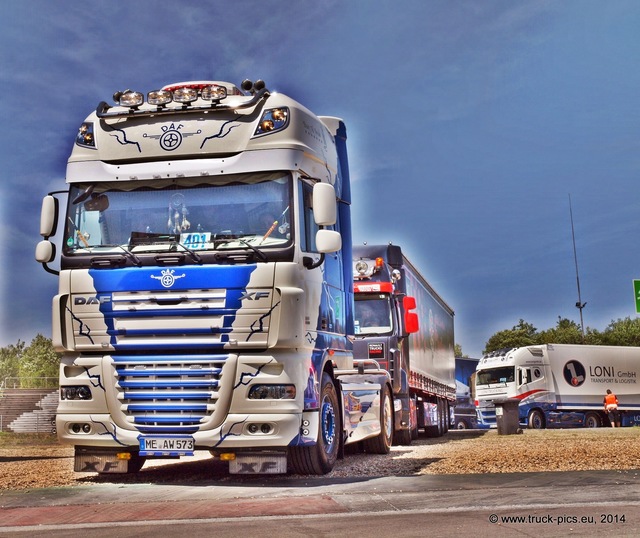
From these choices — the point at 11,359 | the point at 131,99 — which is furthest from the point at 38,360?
the point at 131,99

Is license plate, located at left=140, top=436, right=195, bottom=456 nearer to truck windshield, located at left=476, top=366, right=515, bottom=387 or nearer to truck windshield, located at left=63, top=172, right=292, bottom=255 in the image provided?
truck windshield, located at left=63, top=172, right=292, bottom=255

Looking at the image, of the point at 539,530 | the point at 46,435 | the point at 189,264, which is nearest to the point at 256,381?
the point at 189,264

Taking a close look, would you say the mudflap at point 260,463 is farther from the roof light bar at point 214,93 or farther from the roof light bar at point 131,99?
the roof light bar at point 131,99

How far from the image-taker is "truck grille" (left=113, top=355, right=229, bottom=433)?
10.8 meters

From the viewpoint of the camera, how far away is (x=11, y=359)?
89.6 m

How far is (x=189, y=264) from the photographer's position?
10891 millimetres

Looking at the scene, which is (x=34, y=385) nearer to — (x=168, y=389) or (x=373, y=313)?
(x=373, y=313)

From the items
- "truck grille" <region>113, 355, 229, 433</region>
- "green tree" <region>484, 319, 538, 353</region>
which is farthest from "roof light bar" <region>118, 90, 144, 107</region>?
"green tree" <region>484, 319, 538, 353</region>

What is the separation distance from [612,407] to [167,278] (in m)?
35.8

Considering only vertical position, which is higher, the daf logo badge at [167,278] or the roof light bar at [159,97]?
the roof light bar at [159,97]

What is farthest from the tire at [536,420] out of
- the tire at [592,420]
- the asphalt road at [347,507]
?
the asphalt road at [347,507]

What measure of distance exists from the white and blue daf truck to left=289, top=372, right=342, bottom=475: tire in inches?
1.1

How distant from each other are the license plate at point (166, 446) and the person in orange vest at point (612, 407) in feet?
116

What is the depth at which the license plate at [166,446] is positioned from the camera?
10.8 meters
